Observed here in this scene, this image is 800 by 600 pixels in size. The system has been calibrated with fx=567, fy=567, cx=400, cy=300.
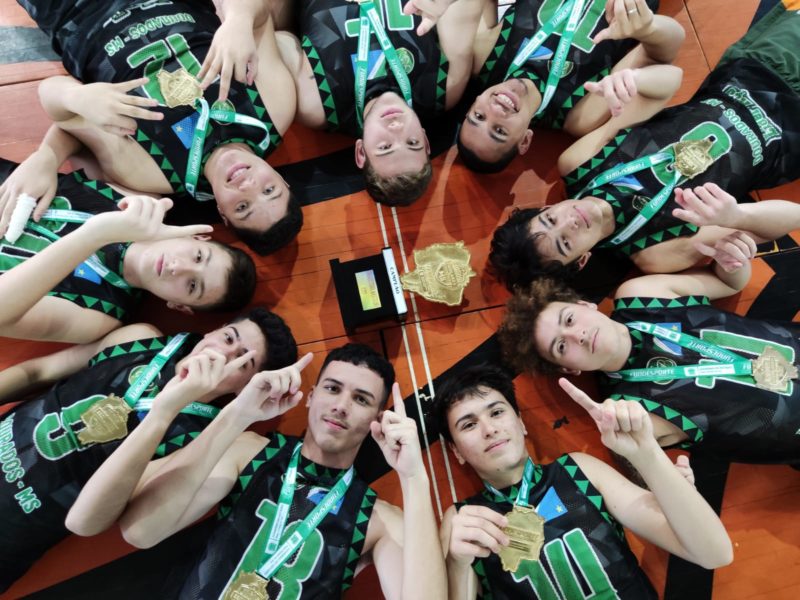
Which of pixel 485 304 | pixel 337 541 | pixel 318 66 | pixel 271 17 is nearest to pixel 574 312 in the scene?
pixel 485 304

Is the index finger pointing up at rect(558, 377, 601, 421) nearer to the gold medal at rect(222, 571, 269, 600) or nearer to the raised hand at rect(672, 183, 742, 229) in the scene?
the raised hand at rect(672, 183, 742, 229)

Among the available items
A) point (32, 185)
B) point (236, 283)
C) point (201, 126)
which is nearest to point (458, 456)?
point (236, 283)

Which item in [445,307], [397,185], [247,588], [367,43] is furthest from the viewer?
[445,307]

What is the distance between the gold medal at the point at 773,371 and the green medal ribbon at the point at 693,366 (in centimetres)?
4

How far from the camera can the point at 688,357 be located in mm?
2654

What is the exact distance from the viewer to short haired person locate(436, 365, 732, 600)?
7.13 feet

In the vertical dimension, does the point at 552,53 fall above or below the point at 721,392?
above

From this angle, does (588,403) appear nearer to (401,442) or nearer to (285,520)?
(401,442)

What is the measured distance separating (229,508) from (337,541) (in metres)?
0.51

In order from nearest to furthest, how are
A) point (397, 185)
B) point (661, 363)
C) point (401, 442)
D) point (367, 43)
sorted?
point (401, 442)
point (661, 363)
point (397, 185)
point (367, 43)

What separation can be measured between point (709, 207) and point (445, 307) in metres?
1.35

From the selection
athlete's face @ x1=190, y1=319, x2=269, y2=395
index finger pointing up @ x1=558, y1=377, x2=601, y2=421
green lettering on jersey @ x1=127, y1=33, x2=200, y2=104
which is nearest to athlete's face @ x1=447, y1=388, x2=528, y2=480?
index finger pointing up @ x1=558, y1=377, x2=601, y2=421

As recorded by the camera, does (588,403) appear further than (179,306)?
No

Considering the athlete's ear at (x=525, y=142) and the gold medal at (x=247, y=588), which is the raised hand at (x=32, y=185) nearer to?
the gold medal at (x=247, y=588)
